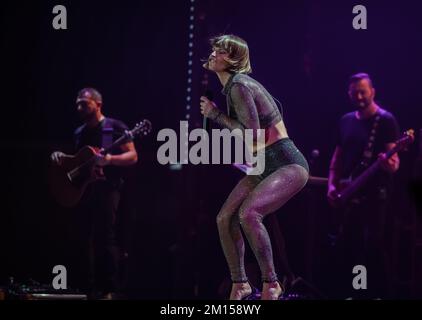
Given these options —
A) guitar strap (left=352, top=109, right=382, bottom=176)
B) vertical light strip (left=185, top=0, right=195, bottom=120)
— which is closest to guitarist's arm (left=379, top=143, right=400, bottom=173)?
guitar strap (left=352, top=109, right=382, bottom=176)

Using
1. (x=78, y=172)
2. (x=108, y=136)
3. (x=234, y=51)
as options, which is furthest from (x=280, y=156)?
(x=78, y=172)

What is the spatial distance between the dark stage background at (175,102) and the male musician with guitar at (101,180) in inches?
15.2

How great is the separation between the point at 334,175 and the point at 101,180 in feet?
7.46

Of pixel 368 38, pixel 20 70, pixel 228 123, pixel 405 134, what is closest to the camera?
pixel 228 123

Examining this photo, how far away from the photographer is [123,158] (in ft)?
25.0

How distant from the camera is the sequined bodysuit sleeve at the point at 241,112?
5121 millimetres

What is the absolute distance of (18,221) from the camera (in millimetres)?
8398

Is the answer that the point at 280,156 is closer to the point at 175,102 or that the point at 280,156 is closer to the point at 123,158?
the point at 123,158

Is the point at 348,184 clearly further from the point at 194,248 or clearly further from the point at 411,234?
the point at 194,248

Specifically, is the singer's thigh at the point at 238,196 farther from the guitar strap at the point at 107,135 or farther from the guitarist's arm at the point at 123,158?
the guitar strap at the point at 107,135

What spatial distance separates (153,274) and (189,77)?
85.0 inches

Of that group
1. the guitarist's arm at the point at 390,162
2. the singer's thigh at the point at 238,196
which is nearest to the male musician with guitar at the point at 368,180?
the guitarist's arm at the point at 390,162

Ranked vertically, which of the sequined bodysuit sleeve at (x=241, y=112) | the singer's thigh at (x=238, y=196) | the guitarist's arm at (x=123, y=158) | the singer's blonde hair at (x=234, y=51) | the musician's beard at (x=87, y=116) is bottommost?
the singer's thigh at (x=238, y=196)

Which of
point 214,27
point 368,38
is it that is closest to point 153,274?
point 214,27
